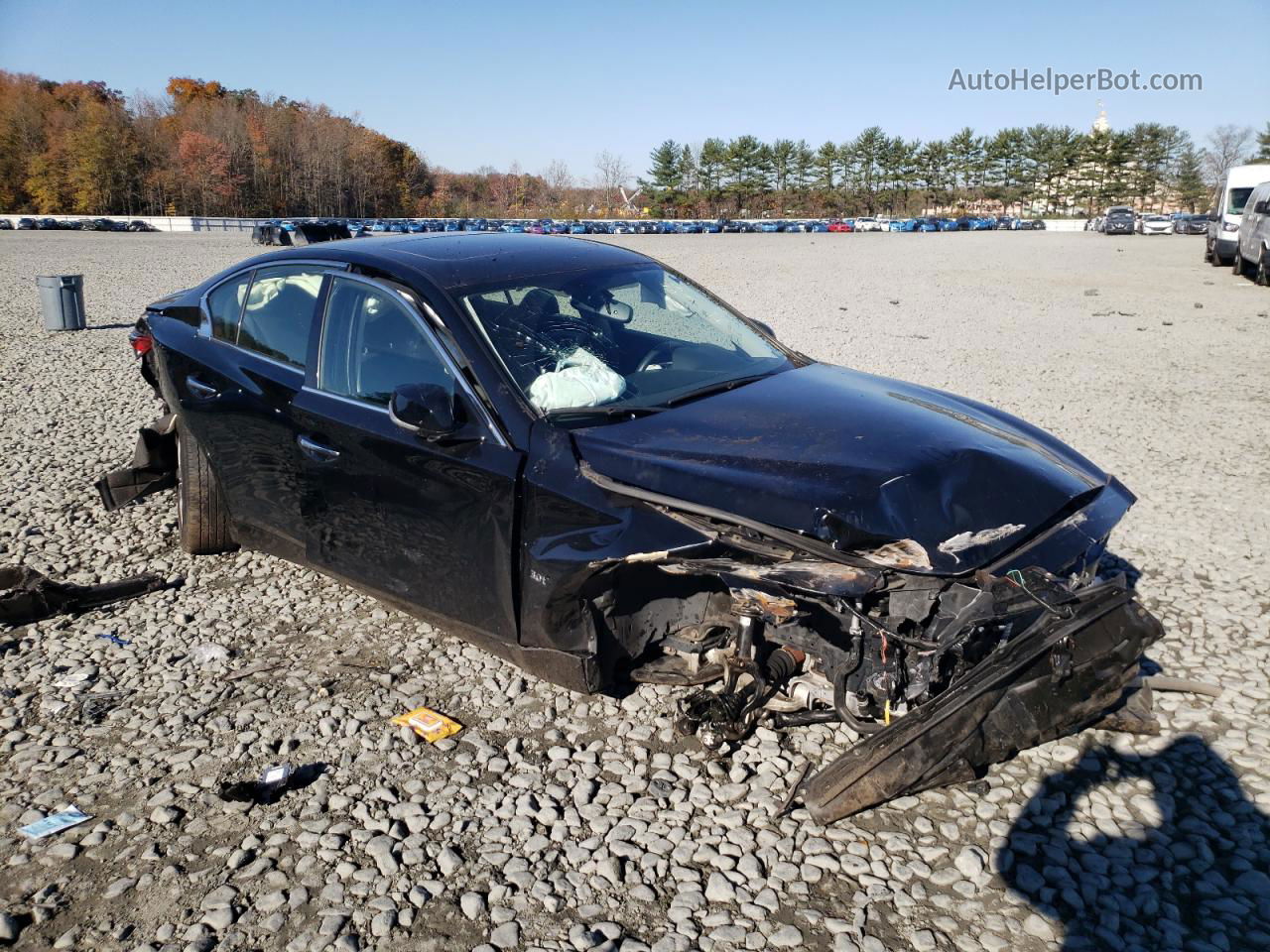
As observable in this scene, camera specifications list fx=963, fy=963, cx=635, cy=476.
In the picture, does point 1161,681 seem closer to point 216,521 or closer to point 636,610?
point 636,610

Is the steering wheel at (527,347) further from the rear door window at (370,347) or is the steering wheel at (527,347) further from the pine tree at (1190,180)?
the pine tree at (1190,180)

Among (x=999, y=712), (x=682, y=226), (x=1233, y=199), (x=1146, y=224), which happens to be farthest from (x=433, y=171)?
(x=999, y=712)

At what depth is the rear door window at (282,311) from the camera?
166 inches

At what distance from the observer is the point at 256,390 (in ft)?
14.1

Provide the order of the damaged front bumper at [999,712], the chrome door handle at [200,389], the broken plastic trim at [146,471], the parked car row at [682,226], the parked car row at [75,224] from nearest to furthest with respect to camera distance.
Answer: the damaged front bumper at [999,712] < the chrome door handle at [200,389] < the broken plastic trim at [146,471] < the parked car row at [75,224] < the parked car row at [682,226]

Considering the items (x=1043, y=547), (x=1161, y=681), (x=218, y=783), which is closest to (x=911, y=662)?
(x=1043, y=547)

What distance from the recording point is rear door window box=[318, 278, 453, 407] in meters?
3.71

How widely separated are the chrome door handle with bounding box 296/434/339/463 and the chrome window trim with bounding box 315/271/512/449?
0.20m

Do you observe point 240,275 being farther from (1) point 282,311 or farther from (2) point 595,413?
(2) point 595,413

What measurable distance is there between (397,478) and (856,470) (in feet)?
5.59

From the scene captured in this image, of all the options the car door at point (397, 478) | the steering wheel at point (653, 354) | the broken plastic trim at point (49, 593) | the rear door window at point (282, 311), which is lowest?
the broken plastic trim at point (49, 593)

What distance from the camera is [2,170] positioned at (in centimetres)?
8344

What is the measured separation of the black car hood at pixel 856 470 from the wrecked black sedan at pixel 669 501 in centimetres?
1

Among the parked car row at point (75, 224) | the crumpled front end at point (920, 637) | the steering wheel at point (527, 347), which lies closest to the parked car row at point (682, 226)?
the parked car row at point (75, 224)
